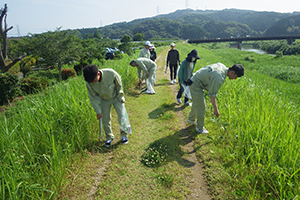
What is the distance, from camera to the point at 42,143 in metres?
2.54

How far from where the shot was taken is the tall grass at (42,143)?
194 cm

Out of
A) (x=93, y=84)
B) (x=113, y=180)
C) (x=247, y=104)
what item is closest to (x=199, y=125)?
(x=247, y=104)

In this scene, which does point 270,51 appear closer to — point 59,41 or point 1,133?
point 59,41

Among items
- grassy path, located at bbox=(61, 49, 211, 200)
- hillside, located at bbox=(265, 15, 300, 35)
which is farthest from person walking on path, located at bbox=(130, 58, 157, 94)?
hillside, located at bbox=(265, 15, 300, 35)

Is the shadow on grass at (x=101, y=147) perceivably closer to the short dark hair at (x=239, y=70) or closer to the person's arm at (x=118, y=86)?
the person's arm at (x=118, y=86)

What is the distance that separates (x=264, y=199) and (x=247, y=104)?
2281mm

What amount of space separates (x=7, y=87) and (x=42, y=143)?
263 inches

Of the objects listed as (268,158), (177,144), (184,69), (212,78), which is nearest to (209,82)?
(212,78)

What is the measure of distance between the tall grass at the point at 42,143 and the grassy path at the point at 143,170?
261mm

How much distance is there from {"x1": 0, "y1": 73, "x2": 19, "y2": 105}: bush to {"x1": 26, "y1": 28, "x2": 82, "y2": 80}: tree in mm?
3120

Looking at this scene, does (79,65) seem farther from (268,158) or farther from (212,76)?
(268,158)

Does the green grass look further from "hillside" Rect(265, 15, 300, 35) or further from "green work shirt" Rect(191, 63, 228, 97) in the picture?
"hillside" Rect(265, 15, 300, 35)

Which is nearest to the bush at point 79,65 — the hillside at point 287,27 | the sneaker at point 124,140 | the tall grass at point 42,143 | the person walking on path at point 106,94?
the tall grass at point 42,143

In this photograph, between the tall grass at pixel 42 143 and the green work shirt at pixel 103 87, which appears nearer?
the tall grass at pixel 42 143
